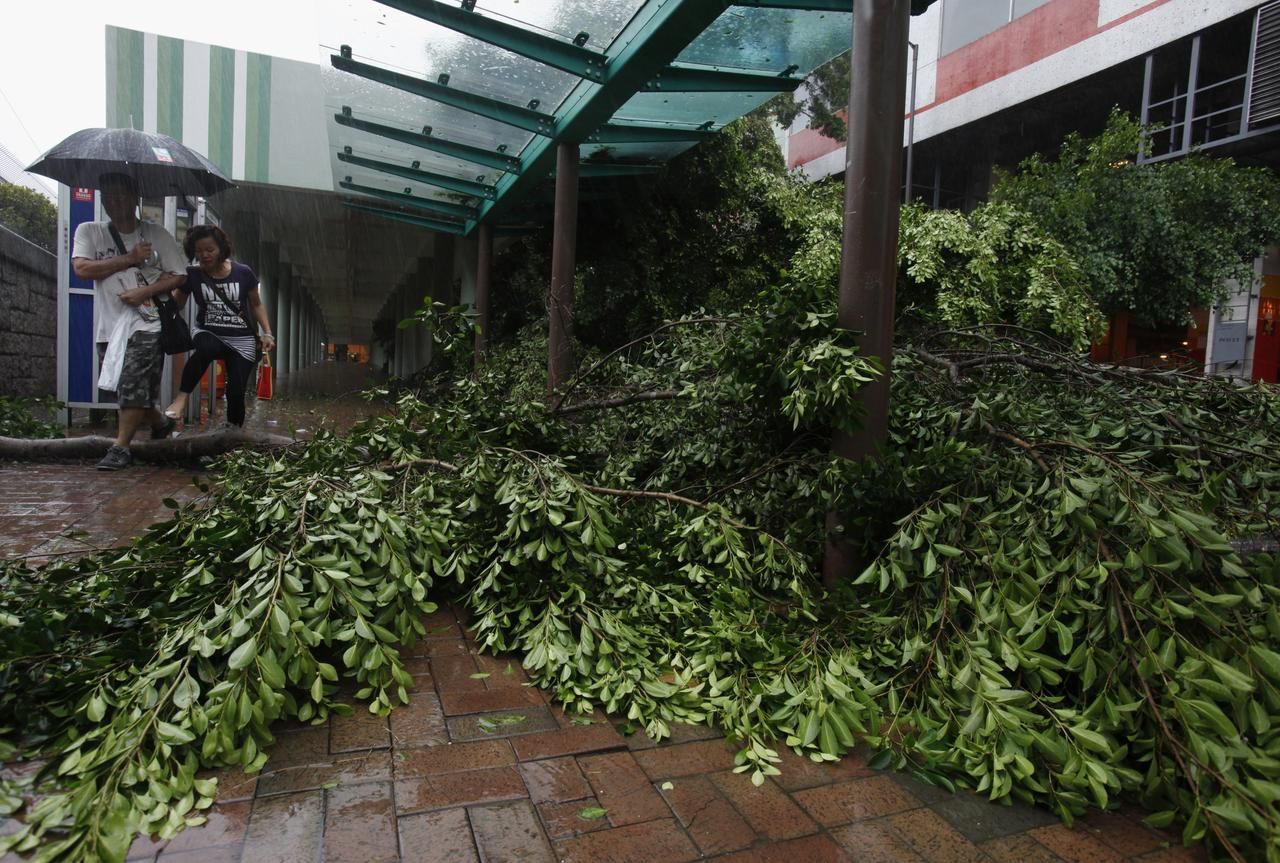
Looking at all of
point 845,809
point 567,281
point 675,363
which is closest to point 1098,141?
point 567,281

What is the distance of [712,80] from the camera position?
19.5 ft

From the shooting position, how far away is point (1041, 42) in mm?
18172

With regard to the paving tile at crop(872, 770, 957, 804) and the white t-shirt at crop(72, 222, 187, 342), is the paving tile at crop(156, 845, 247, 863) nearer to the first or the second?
the paving tile at crop(872, 770, 957, 804)

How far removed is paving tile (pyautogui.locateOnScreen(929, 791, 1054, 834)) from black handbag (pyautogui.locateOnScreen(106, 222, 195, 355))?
608 cm

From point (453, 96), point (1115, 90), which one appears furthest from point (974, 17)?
point (453, 96)

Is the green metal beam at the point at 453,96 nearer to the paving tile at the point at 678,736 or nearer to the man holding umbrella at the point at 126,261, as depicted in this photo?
the man holding umbrella at the point at 126,261

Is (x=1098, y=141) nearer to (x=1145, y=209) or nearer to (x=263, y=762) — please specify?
(x=1145, y=209)

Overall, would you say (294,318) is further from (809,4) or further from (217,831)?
(217,831)

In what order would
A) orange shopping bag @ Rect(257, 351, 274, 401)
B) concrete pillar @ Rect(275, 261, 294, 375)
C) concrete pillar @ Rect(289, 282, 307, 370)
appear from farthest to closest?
concrete pillar @ Rect(289, 282, 307, 370)
concrete pillar @ Rect(275, 261, 294, 375)
orange shopping bag @ Rect(257, 351, 274, 401)

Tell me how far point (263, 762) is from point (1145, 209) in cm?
1383

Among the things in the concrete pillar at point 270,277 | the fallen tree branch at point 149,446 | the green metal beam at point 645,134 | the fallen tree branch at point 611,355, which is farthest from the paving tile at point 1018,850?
the concrete pillar at point 270,277

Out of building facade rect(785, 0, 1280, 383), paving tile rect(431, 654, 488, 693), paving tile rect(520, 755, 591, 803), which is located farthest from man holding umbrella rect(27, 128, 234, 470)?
building facade rect(785, 0, 1280, 383)

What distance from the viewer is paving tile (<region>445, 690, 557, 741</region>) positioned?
88.9 inches

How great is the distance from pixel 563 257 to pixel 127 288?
3.48 m
